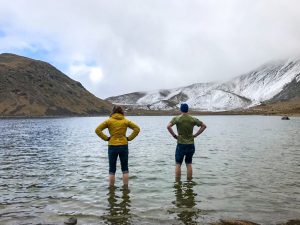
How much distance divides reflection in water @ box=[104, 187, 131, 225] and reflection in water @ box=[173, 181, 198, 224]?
5.62ft

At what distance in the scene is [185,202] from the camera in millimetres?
14781

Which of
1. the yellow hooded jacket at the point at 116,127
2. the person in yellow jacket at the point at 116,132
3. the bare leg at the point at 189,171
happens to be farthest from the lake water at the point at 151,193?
the yellow hooded jacket at the point at 116,127

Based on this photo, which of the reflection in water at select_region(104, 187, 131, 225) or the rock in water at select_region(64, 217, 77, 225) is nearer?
the rock in water at select_region(64, 217, 77, 225)

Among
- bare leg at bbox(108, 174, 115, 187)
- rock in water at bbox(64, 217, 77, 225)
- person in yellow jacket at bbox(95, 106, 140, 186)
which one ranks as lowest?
rock in water at bbox(64, 217, 77, 225)

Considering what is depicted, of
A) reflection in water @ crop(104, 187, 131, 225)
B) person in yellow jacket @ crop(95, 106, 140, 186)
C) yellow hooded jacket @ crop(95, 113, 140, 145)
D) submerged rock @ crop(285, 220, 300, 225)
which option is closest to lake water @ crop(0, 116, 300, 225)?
reflection in water @ crop(104, 187, 131, 225)

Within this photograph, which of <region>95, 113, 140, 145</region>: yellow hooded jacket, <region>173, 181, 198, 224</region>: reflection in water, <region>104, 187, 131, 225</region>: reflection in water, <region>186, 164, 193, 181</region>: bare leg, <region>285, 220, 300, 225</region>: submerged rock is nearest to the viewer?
<region>285, 220, 300, 225</region>: submerged rock

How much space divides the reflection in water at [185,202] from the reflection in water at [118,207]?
5.62ft

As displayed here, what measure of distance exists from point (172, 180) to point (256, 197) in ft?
15.4

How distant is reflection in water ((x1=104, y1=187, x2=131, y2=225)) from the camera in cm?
1260

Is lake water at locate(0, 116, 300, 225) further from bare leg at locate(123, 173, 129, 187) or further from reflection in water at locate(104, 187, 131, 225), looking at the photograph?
bare leg at locate(123, 173, 129, 187)

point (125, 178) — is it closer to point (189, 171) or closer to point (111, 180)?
point (111, 180)

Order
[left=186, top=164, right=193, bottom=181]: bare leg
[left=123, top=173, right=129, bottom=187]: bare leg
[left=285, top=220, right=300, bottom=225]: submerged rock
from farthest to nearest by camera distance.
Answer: [left=186, top=164, right=193, bottom=181]: bare leg < [left=123, top=173, right=129, bottom=187]: bare leg < [left=285, top=220, right=300, bottom=225]: submerged rock

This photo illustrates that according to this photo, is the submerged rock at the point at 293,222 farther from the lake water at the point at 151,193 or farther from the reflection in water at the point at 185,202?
the reflection in water at the point at 185,202

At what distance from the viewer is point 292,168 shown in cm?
2309
